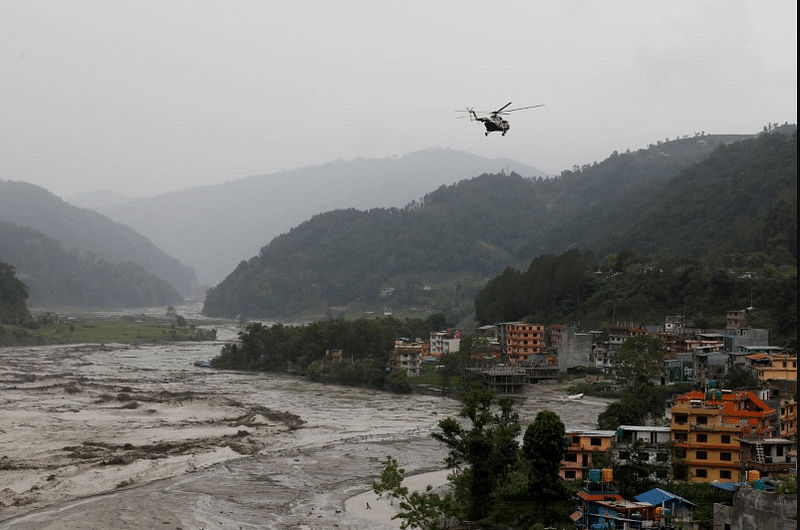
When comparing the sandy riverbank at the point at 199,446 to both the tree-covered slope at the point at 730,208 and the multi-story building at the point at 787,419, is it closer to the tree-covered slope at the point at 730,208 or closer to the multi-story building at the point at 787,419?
the multi-story building at the point at 787,419

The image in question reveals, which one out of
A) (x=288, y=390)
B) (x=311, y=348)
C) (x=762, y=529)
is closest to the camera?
(x=762, y=529)

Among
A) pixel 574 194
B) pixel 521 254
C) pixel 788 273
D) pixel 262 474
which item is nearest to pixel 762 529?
pixel 262 474

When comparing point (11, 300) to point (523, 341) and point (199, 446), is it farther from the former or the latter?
point (199, 446)

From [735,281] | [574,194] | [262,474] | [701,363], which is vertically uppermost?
[574,194]

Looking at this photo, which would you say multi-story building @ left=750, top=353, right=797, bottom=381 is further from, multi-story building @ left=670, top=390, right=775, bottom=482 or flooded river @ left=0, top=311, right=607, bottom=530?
multi-story building @ left=670, top=390, right=775, bottom=482

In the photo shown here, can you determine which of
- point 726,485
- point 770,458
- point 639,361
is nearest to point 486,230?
point 639,361

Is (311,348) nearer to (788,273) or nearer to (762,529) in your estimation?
(788,273)

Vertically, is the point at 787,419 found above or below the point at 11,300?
below
